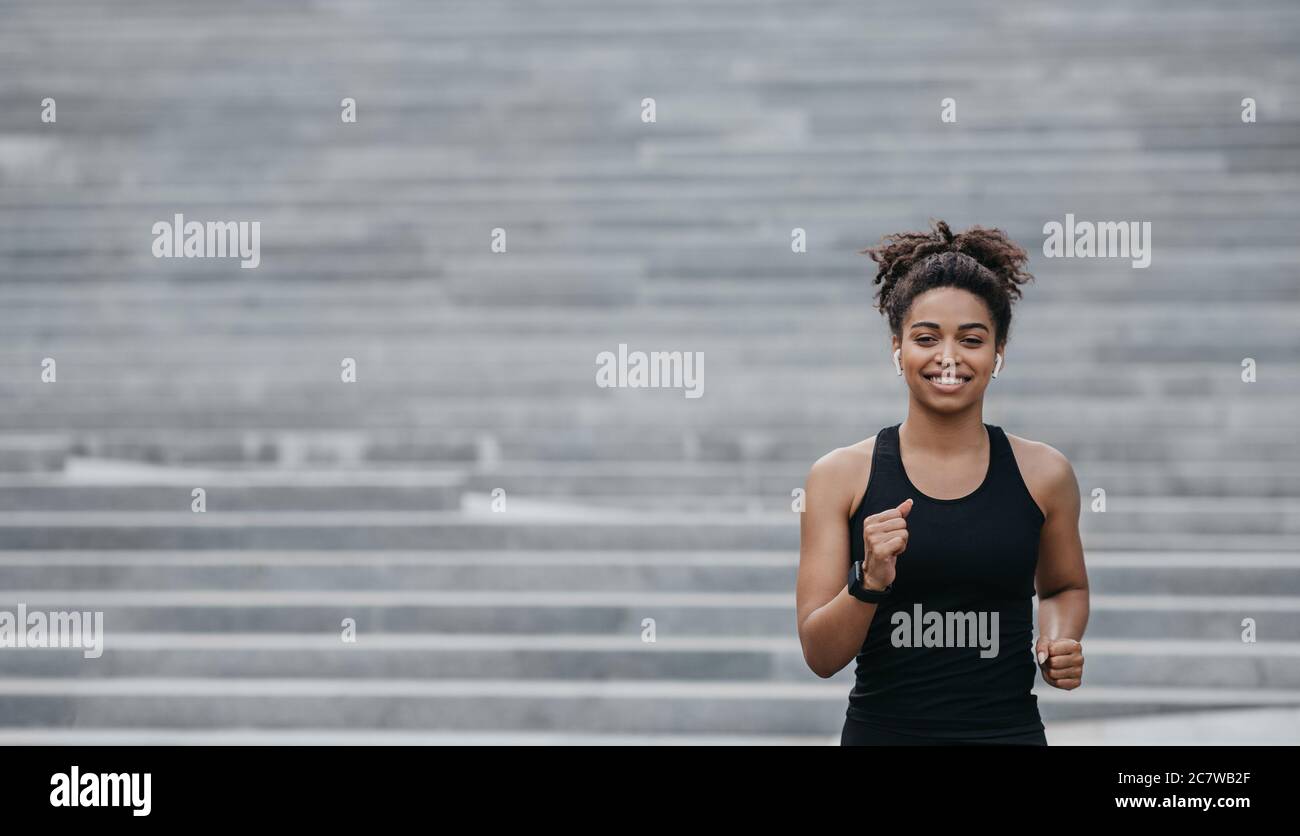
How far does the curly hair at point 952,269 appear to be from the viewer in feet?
5.49

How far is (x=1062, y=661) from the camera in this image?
62.7 inches

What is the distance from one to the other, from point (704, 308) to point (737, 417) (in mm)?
719

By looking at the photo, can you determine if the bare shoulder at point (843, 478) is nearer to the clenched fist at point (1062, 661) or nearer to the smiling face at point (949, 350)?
the smiling face at point (949, 350)

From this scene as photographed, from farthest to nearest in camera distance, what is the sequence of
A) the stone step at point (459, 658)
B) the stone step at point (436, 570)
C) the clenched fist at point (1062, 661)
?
1. the stone step at point (436, 570)
2. the stone step at point (459, 658)
3. the clenched fist at point (1062, 661)

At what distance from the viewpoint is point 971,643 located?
63.6 inches

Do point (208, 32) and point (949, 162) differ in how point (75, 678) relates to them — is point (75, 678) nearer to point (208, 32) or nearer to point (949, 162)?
point (208, 32)

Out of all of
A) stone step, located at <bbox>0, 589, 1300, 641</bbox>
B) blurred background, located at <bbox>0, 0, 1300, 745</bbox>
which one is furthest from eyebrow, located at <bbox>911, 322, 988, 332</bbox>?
stone step, located at <bbox>0, 589, 1300, 641</bbox>

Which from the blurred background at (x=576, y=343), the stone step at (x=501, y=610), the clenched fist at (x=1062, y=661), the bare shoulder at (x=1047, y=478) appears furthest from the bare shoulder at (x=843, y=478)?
the stone step at (x=501, y=610)

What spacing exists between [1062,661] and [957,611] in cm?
16

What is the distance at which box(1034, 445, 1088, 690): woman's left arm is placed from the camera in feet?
5.49

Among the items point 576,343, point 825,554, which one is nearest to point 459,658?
point 576,343

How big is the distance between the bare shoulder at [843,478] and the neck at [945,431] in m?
0.08

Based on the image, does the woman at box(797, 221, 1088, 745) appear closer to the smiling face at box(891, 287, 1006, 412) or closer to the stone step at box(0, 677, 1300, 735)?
the smiling face at box(891, 287, 1006, 412)

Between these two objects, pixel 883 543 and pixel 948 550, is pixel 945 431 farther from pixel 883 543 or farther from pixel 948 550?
pixel 883 543
